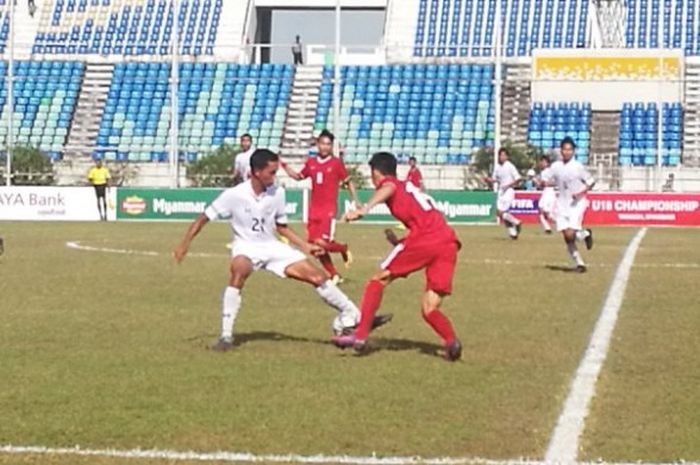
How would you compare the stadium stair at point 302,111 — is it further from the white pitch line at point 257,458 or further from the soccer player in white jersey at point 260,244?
the white pitch line at point 257,458

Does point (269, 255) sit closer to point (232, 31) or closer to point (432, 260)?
point (432, 260)

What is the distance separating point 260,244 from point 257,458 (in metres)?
5.37

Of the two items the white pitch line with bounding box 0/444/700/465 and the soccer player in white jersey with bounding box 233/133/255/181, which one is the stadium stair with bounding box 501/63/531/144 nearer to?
the soccer player in white jersey with bounding box 233/133/255/181

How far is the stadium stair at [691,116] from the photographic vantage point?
6178 centimetres

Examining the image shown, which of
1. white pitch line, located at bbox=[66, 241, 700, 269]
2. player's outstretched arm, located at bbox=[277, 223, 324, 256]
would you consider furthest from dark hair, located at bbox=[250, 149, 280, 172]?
white pitch line, located at bbox=[66, 241, 700, 269]

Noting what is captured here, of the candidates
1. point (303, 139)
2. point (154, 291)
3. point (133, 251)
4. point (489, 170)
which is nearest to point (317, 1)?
point (303, 139)

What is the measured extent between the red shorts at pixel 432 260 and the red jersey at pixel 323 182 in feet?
26.9

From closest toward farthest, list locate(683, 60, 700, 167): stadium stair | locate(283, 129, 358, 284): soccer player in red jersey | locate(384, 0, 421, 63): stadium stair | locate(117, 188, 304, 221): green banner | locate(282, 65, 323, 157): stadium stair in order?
locate(283, 129, 358, 284): soccer player in red jersey → locate(117, 188, 304, 221): green banner → locate(683, 60, 700, 167): stadium stair → locate(282, 65, 323, 157): stadium stair → locate(384, 0, 421, 63): stadium stair

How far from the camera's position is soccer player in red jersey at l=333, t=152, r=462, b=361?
12688 mm

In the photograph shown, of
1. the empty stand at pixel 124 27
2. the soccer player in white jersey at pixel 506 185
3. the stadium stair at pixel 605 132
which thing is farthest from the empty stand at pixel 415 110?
the soccer player in white jersey at pixel 506 185

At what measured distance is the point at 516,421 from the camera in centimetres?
973

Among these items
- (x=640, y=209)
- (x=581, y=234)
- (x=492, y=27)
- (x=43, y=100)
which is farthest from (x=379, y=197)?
(x=492, y=27)

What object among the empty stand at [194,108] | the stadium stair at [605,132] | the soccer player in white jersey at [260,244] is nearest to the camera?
the soccer player in white jersey at [260,244]

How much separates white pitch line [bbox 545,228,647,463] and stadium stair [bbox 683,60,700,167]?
43482 millimetres
